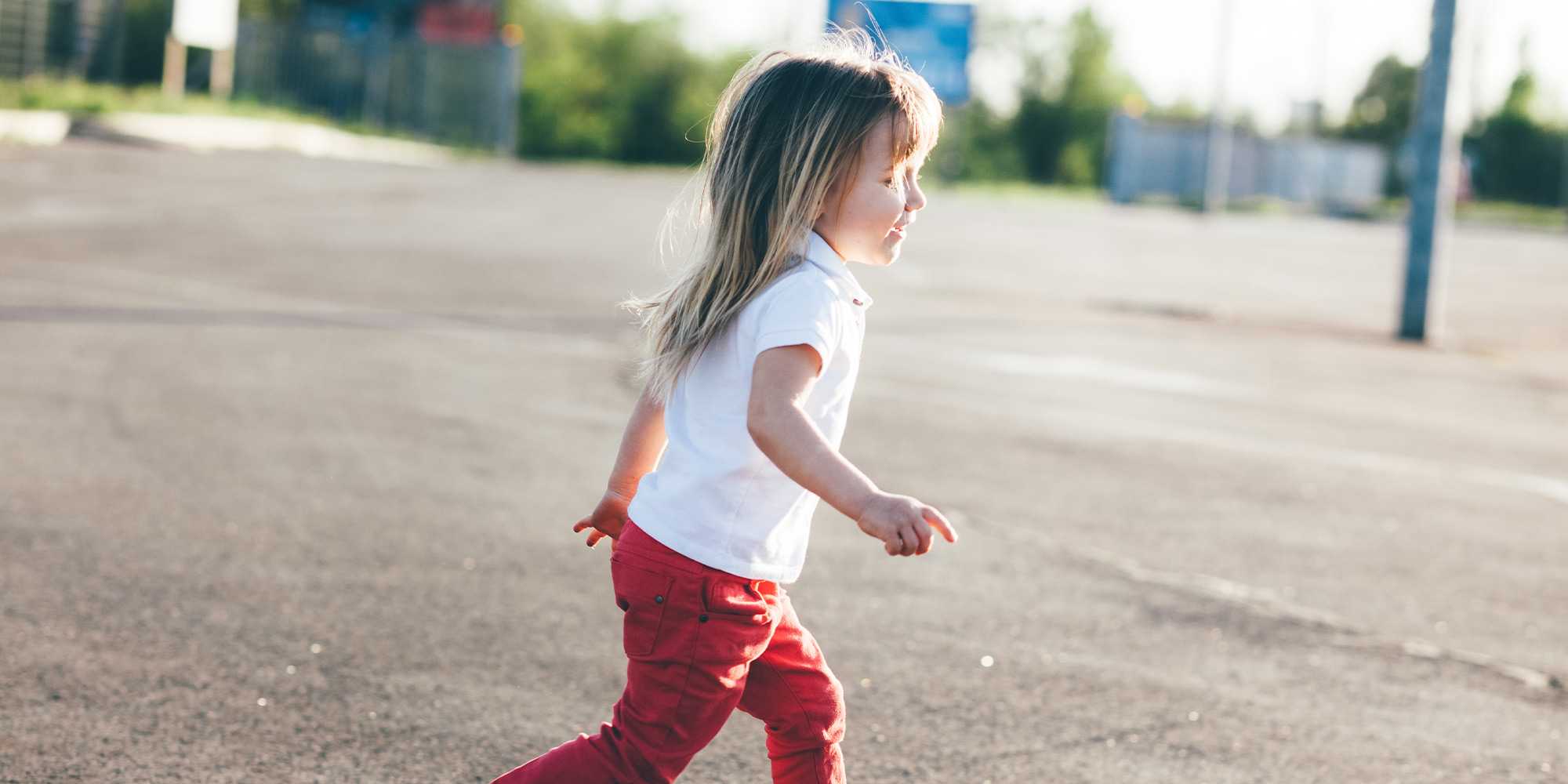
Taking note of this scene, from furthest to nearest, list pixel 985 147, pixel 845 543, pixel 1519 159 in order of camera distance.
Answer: pixel 985 147 → pixel 1519 159 → pixel 845 543

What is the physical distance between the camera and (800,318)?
2494 millimetres

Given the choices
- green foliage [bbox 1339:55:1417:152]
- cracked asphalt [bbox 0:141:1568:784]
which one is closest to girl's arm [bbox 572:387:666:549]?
cracked asphalt [bbox 0:141:1568:784]

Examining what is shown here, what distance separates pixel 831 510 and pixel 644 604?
3.65 meters

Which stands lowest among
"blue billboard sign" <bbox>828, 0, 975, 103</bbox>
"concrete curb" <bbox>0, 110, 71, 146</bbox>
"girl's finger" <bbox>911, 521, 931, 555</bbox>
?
"girl's finger" <bbox>911, 521, 931, 555</bbox>

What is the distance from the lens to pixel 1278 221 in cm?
3684

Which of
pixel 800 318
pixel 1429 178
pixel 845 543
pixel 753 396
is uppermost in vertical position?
pixel 1429 178

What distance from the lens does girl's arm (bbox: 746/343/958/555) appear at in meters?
2.36

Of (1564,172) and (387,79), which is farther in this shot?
(1564,172)

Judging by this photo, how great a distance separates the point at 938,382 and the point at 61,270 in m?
6.97

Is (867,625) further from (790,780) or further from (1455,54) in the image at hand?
(1455,54)

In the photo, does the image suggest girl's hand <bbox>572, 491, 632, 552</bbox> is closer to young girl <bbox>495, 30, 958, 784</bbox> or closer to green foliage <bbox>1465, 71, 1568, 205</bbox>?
young girl <bbox>495, 30, 958, 784</bbox>

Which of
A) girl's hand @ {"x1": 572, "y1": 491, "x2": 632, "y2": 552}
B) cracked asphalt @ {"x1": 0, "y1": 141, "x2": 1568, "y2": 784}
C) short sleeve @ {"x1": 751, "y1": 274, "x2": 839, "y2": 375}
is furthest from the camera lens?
cracked asphalt @ {"x1": 0, "y1": 141, "x2": 1568, "y2": 784}

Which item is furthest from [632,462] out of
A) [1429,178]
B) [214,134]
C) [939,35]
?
[939,35]

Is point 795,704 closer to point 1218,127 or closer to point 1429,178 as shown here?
point 1429,178
